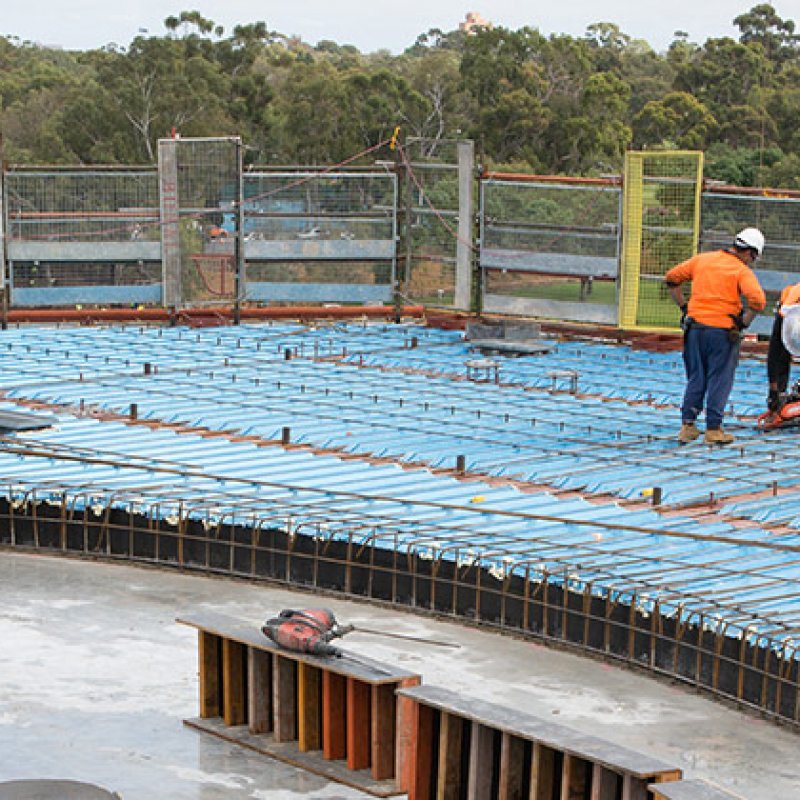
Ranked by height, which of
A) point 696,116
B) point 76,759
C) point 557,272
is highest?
point 696,116

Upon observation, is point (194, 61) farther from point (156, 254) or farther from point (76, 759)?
point (76, 759)

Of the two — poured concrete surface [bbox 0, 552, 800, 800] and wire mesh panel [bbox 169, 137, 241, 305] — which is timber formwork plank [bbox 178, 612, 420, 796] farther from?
wire mesh panel [bbox 169, 137, 241, 305]

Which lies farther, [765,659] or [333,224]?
[333,224]

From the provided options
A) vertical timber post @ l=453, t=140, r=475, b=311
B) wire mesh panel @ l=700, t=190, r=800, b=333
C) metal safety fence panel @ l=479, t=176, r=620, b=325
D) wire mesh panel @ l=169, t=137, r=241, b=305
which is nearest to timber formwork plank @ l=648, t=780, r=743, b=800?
wire mesh panel @ l=700, t=190, r=800, b=333

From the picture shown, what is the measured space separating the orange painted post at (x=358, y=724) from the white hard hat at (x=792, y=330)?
893 cm

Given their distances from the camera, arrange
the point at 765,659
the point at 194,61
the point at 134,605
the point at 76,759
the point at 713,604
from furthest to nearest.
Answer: the point at 194,61
the point at 134,605
the point at 713,604
the point at 765,659
the point at 76,759

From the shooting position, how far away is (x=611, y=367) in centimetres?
2097

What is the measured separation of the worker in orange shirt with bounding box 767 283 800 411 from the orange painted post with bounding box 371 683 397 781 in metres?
8.93

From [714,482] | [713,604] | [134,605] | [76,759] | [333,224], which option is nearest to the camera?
[76,759]

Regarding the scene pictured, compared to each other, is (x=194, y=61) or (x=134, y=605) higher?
(x=194, y=61)

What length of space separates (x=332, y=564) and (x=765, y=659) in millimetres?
3485

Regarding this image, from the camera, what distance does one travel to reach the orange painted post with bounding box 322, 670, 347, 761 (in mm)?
9055

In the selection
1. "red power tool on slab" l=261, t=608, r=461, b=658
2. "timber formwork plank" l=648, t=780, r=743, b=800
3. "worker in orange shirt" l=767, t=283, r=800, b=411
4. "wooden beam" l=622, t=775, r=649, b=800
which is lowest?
"wooden beam" l=622, t=775, r=649, b=800

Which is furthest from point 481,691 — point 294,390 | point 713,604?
point 294,390
